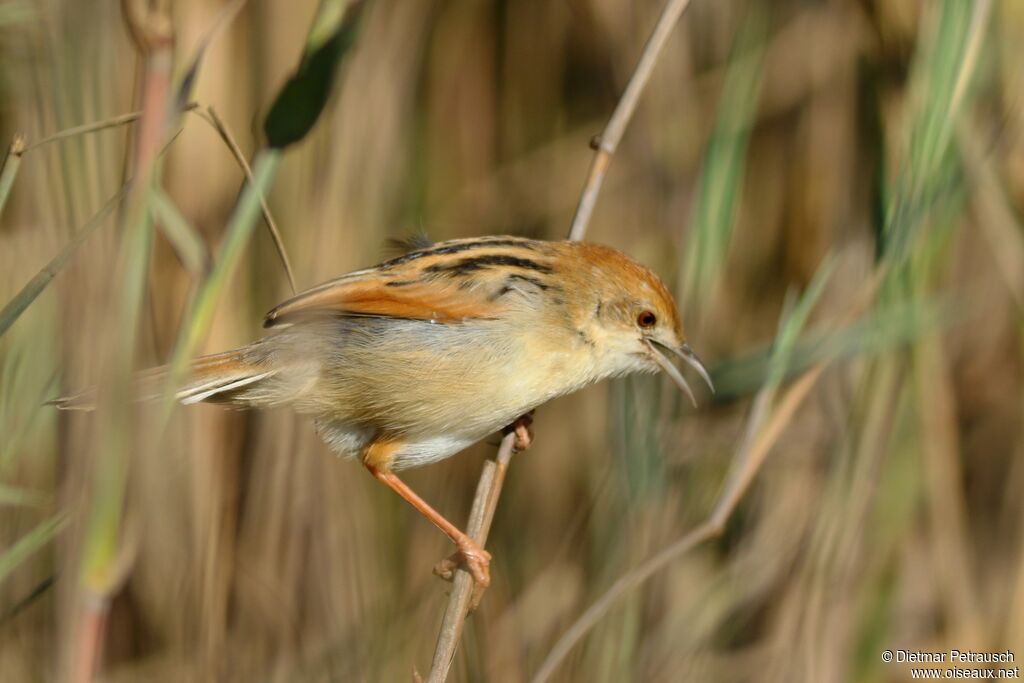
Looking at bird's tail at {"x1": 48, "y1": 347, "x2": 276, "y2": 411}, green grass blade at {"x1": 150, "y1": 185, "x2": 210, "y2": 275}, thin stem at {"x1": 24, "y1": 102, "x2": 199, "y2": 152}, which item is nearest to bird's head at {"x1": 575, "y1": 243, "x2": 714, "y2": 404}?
bird's tail at {"x1": 48, "y1": 347, "x2": 276, "y2": 411}

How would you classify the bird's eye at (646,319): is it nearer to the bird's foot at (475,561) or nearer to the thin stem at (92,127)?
the bird's foot at (475,561)

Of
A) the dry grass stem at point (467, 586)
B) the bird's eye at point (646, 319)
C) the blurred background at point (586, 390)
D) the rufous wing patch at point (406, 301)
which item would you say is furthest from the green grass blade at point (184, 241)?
the bird's eye at point (646, 319)

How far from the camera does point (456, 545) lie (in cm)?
321

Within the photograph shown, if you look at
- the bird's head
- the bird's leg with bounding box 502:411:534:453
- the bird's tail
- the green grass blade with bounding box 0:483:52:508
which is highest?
the bird's head

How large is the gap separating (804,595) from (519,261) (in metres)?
1.28

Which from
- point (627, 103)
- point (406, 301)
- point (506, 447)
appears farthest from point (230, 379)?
point (627, 103)

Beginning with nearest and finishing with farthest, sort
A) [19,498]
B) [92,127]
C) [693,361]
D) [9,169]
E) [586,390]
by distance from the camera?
[92,127], [9,169], [19,498], [693,361], [586,390]

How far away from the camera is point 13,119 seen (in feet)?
11.7

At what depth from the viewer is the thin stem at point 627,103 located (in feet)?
9.00

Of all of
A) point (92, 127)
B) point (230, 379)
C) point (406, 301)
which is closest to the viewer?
point (92, 127)

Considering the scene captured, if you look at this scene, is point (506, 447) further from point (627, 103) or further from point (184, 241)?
point (184, 241)

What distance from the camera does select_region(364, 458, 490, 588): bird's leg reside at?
2.91 m

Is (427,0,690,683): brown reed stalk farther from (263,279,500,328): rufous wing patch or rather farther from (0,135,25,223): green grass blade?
(0,135,25,223): green grass blade

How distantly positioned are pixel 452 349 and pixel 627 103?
81cm
